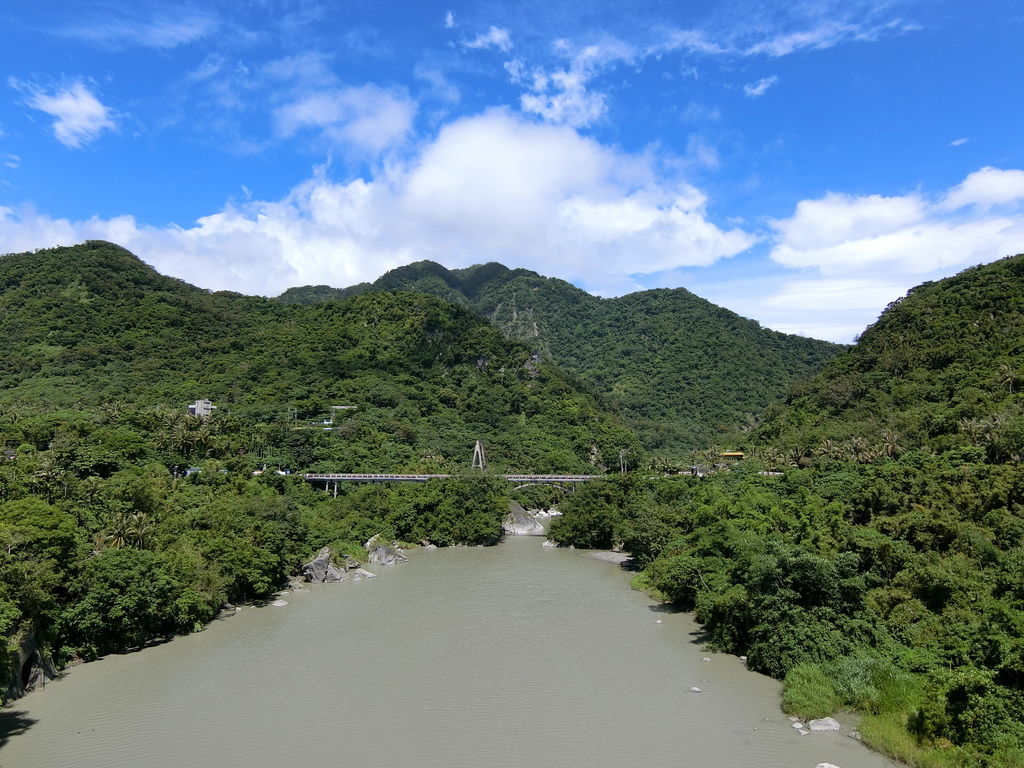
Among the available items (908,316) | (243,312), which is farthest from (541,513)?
(243,312)

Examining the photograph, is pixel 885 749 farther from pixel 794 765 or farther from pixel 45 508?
pixel 45 508

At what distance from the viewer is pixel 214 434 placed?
5434cm

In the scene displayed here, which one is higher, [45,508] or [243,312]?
[243,312]

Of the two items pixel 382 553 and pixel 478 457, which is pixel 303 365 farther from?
pixel 382 553

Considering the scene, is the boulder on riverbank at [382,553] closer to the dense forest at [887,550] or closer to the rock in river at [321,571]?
the rock in river at [321,571]

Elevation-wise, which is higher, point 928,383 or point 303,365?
point 303,365

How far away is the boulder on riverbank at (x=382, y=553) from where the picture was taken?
46.0 m

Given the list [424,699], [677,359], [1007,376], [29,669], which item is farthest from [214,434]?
[677,359]

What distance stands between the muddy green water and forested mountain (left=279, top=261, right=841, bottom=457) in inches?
3494

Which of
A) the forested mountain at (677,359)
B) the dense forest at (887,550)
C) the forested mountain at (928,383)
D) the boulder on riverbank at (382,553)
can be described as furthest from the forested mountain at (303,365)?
the dense forest at (887,550)

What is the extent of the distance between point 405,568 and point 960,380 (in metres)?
46.8

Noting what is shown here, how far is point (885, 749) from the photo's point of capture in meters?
15.8

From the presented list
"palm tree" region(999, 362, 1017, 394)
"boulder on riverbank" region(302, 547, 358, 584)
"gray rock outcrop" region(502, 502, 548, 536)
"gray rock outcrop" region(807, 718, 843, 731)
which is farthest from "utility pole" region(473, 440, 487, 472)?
"gray rock outcrop" region(807, 718, 843, 731)

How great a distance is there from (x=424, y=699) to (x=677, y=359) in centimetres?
14642
